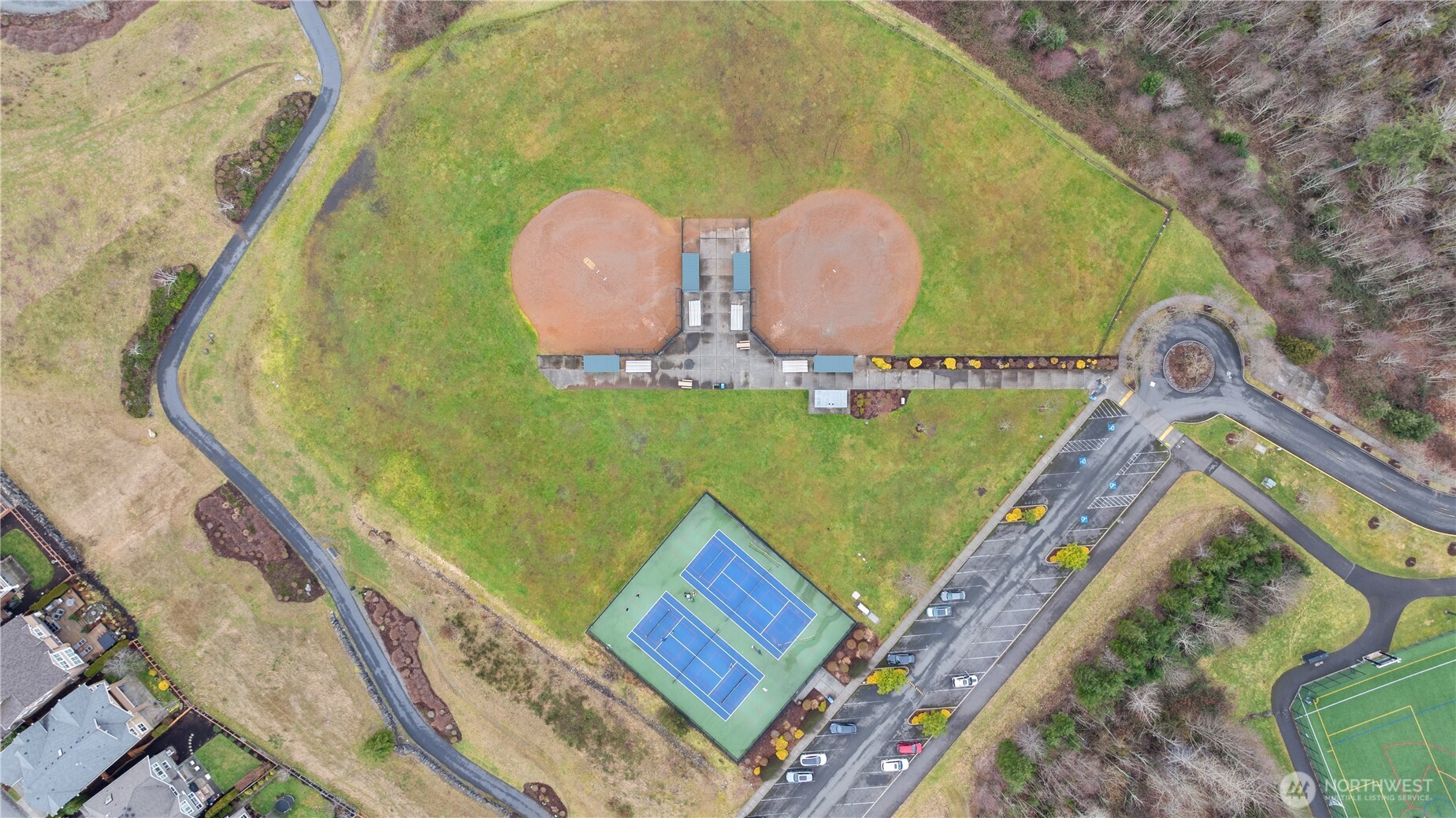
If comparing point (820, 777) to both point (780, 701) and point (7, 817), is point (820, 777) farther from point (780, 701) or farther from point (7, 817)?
point (7, 817)

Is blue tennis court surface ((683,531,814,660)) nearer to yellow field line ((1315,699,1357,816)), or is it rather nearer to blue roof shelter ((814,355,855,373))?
blue roof shelter ((814,355,855,373))

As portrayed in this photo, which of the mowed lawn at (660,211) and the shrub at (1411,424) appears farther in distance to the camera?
the mowed lawn at (660,211)

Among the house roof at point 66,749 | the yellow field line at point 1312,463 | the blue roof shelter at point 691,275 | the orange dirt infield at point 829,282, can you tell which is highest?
the blue roof shelter at point 691,275

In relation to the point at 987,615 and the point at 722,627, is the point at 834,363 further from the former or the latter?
the point at 987,615

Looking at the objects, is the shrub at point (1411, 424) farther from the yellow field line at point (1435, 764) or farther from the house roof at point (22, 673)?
the house roof at point (22, 673)

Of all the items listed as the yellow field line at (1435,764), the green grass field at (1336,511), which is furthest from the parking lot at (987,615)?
the yellow field line at (1435,764)

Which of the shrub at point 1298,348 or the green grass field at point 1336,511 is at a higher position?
the shrub at point 1298,348

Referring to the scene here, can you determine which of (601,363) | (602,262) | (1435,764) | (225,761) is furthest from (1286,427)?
(225,761)

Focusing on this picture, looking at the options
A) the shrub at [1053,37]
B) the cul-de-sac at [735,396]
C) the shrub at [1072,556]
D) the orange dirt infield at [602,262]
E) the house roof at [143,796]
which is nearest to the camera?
the house roof at [143,796]
